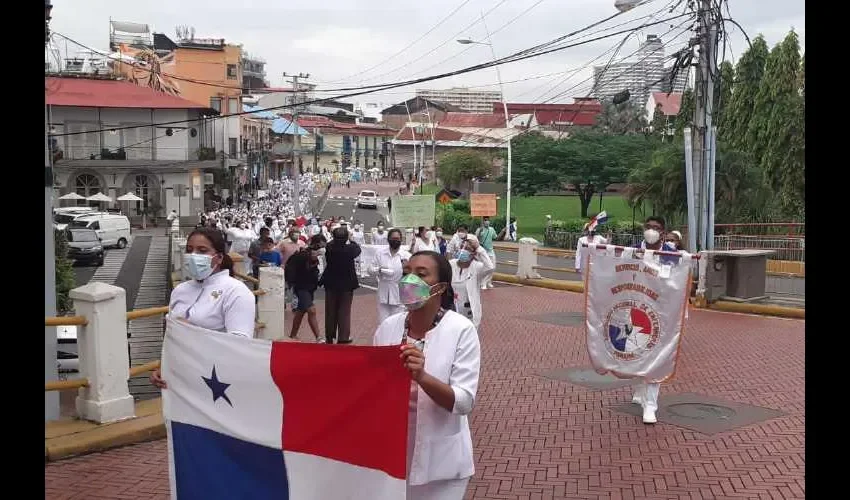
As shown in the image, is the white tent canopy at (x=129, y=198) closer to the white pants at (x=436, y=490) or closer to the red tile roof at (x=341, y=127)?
the white pants at (x=436, y=490)

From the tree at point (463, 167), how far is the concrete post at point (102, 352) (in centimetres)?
5961

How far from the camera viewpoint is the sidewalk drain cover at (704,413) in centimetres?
823

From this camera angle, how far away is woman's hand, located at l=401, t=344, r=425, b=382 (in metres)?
3.58

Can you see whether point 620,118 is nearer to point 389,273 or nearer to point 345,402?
point 389,273

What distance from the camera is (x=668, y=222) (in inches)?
1297

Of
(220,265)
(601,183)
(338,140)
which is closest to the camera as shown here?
(220,265)

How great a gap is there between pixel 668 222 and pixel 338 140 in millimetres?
104562

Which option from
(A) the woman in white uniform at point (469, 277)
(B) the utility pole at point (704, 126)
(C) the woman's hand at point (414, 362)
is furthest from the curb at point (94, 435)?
(B) the utility pole at point (704, 126)

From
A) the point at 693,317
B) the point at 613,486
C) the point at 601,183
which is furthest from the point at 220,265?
the point at 601,183

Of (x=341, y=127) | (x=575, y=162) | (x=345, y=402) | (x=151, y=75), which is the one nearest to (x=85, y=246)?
(x=345, y=402)

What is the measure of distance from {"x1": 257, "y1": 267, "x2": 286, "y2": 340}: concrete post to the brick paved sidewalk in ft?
9.71

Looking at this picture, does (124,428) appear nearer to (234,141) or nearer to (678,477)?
(678,477)

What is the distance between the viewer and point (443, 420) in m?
3.78

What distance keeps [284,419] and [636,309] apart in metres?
5.34
